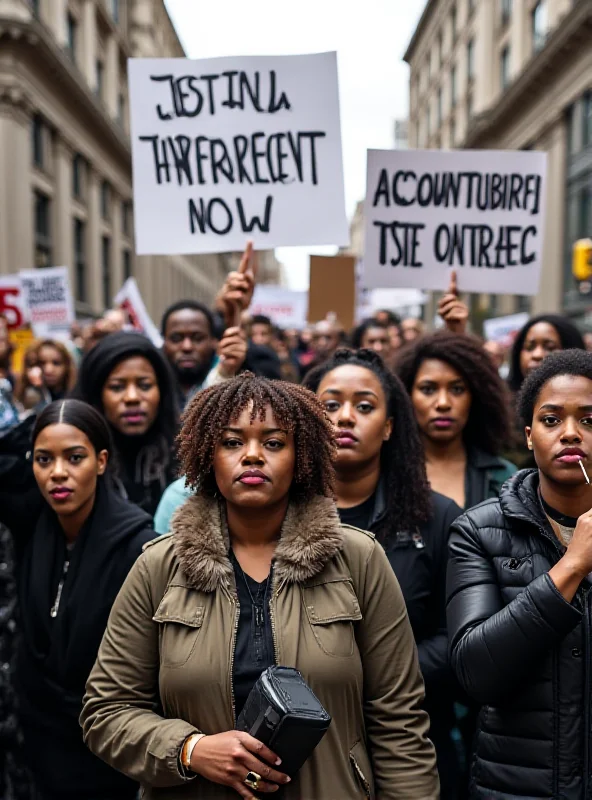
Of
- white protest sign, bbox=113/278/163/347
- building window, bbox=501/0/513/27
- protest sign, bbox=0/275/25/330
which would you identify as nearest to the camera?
white protest sign, bbox=113/278/163/347

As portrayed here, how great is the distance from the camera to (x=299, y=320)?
539 inches

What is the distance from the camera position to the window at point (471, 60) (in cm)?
3394

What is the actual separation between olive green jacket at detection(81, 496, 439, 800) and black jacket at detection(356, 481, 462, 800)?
1.56 ft

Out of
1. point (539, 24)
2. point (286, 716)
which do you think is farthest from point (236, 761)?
point (539, 24)

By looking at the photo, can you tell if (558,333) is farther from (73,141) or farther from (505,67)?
(505,67)

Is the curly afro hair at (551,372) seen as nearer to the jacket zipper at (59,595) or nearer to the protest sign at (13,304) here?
the jacket zipper at (59,595)

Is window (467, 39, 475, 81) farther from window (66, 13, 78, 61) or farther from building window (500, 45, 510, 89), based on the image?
window (66, 13, 78, 61)

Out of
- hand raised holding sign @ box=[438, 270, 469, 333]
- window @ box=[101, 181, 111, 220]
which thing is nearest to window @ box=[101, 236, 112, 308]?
window @ box=[101, 181, 111, 220]

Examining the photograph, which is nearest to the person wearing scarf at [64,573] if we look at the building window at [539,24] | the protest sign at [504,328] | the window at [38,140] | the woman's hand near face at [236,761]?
the woman's hand near face at [236,761]

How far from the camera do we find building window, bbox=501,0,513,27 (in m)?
29.0

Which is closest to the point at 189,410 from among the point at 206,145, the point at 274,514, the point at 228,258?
the point at 274,514

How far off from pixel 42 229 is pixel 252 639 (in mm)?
24028

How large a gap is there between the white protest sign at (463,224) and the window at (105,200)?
94.8 feet

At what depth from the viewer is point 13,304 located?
10.8m
